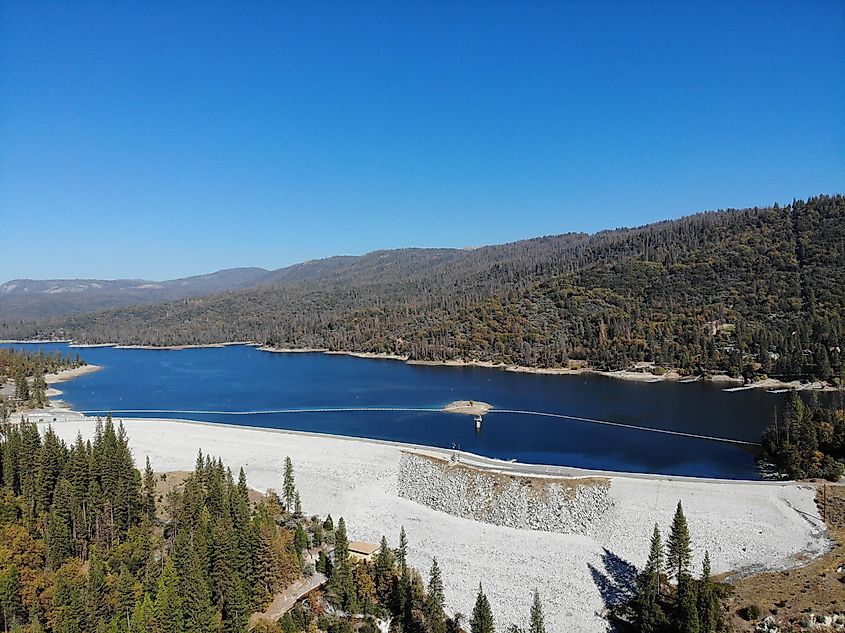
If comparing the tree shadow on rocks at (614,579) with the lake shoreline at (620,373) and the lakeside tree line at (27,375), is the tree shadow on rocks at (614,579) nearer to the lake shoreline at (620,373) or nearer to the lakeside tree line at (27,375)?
the lake shoreline at (620,373)

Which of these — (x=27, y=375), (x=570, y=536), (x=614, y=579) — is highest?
(x=27, y=375)

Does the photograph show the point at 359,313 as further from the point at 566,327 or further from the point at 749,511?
the point at 749,511

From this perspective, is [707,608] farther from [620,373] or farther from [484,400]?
[620,373]

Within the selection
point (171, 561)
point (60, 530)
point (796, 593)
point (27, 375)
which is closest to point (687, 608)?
point (796, 593)

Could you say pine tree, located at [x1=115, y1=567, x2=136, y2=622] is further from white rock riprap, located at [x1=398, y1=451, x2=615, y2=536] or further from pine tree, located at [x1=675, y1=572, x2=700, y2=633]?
pine tree, located at [x1=675, y1=572, x2=700, y2=633]

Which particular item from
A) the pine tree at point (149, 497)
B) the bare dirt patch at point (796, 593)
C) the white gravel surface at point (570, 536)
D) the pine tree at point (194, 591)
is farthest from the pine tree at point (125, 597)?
the bare dirt patch at point (796, 593)

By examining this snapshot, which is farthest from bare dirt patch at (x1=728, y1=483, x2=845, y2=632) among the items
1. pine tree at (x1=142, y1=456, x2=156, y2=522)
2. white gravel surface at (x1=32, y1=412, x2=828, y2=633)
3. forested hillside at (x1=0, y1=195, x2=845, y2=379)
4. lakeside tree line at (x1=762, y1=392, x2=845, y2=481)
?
forested hillside at (x1=0, y1=195, x2=845, y2=379)
